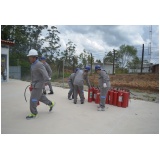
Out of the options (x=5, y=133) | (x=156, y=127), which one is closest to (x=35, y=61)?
(x=5, y=133)

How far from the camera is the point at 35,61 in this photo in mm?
4238

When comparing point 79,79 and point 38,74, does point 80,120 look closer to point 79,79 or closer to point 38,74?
point 38,74

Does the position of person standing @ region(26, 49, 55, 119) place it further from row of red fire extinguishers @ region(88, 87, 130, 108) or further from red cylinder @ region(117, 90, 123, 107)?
red cylinder @ region(117, 90, 123, 107)

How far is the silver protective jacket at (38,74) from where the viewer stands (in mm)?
4121

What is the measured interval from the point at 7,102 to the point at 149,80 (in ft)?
31.7

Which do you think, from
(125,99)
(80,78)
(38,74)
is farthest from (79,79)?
(38,74)

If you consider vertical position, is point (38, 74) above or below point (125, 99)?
above

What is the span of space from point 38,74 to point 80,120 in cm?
169

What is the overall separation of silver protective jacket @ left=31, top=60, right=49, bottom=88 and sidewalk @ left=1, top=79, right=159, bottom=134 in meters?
0.98

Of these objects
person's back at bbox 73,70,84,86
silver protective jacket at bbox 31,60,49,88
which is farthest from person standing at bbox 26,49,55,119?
person's back at bbox 73,70,84,86

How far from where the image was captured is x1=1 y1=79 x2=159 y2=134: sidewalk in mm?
3740

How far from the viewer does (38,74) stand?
4.22 m

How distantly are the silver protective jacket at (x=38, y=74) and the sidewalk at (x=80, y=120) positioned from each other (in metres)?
0.98

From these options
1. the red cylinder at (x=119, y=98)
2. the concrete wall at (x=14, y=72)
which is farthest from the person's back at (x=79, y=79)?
the concrete wall at (x=14, y=72)
